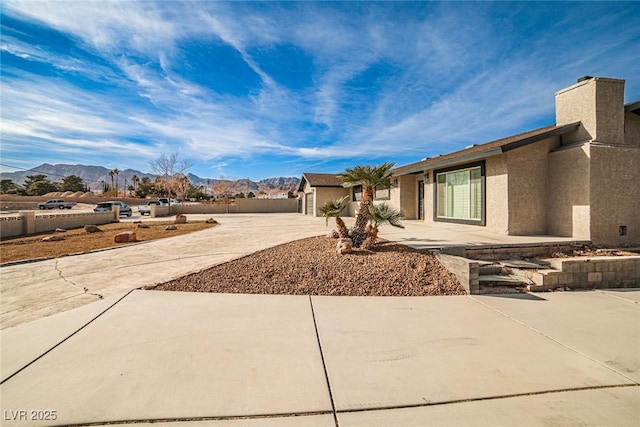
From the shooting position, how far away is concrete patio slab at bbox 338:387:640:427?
218cm

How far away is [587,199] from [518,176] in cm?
185

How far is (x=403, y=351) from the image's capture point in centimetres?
321

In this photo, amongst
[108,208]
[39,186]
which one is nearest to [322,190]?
[108,208]

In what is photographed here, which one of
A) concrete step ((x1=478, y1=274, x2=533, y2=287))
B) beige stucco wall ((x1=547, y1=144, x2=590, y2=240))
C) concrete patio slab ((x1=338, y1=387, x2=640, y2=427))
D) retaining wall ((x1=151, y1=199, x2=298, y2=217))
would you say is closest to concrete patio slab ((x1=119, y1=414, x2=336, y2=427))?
concrete patio slab ((x1=338, y1=387, x2=640, y2=427))

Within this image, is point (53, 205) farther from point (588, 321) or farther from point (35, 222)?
point (588, 321)

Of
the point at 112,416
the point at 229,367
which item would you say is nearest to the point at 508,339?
the point at 229,367

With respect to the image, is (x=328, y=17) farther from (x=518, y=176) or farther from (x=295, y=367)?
(x=295, y=367)

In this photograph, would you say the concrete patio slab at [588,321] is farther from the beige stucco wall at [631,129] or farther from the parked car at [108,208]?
the parked car at [108,208]

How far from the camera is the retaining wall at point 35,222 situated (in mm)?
12808

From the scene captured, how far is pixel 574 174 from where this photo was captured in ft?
28.2

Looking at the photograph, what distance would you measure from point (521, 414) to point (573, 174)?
30.8 ft

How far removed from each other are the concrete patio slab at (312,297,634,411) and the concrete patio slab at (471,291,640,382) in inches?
9.6

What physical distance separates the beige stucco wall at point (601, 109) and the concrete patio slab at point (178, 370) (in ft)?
34.8

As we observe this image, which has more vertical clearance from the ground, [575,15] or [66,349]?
[575,15]
